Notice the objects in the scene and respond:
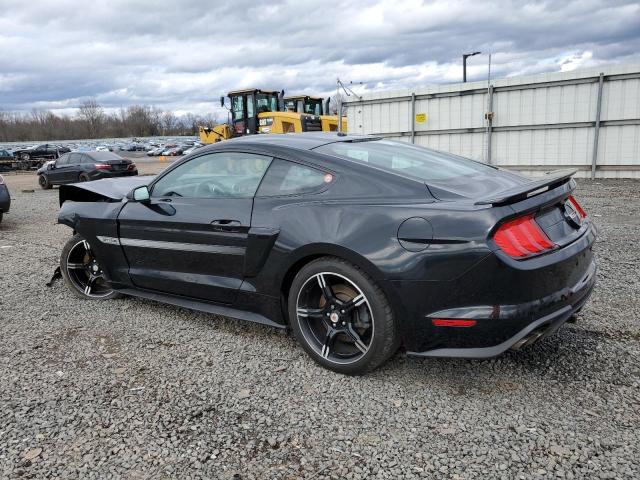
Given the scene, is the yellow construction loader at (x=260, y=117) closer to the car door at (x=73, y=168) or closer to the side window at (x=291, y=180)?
the car door at (x=73, y=168)

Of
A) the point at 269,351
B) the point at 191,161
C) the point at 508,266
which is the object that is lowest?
the point at 269,351

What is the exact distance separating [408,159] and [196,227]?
1.56 metres

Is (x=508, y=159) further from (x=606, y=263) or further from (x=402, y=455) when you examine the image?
(x=402, y=455)

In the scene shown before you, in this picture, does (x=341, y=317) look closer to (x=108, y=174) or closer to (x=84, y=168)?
(x=108, y=174)

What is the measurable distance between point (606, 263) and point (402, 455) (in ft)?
13.2

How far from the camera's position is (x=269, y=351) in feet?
11.9

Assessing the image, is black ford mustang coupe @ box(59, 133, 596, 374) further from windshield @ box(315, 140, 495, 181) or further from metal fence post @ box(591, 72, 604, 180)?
metal fence post @ box(591, 72, 604, 180)

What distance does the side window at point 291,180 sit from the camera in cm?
330

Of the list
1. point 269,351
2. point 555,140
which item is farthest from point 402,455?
point 555,140

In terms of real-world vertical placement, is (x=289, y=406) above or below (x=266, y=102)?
below

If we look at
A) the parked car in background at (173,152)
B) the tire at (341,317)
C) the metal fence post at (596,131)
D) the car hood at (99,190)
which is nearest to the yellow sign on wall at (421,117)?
the metal fence post at (596,131)

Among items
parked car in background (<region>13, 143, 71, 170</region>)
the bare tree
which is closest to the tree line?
the bare tree

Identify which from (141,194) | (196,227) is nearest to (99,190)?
(141,194)

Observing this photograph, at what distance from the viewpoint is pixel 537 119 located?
14.3 metres
